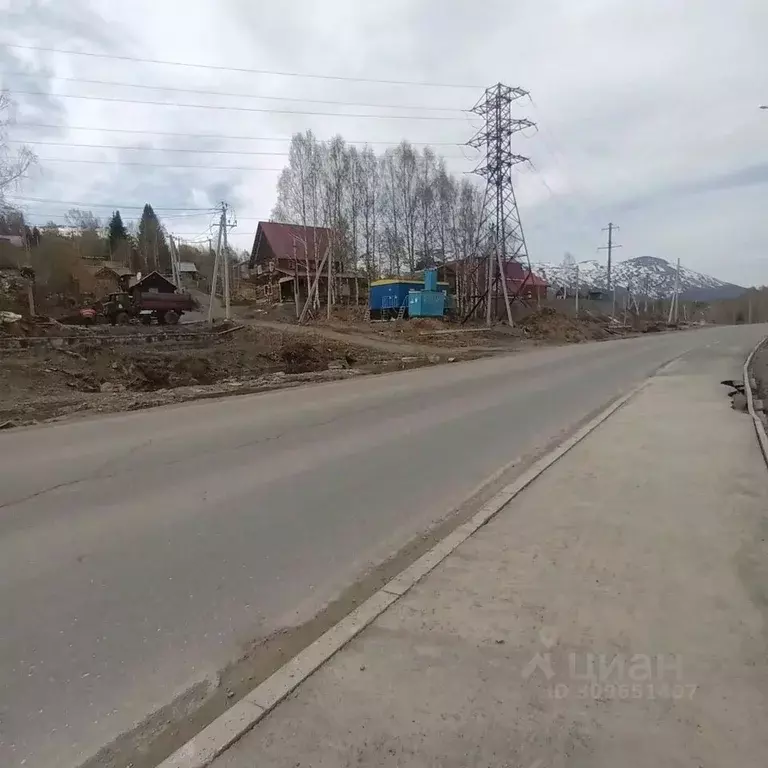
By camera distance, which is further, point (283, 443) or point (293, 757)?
point (283, 443)

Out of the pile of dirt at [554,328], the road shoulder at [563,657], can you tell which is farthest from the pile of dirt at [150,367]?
A: the pile of dirt at [554,328]

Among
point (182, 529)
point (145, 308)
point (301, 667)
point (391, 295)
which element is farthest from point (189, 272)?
point (301, 667)

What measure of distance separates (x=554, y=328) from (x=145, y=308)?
87.9ft

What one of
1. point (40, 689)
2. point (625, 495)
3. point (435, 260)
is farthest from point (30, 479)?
point (435, 260)

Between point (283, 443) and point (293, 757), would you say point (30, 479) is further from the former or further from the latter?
point (293, 757)

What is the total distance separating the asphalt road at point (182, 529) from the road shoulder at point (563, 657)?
2.54 ft

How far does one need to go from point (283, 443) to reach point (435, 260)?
173 ft

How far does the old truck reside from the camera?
35.0 meters

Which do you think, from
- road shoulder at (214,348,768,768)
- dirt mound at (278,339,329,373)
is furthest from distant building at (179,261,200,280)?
road shoulder at (214,348,768,768)

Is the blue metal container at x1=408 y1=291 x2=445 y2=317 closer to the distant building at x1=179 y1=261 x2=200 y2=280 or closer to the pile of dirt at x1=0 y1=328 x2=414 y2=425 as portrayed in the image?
the pile of dirt at x1=0 y1=328 x2=414 y2=425

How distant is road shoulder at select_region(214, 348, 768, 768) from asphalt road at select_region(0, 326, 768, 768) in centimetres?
77

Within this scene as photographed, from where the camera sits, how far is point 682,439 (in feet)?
28.2

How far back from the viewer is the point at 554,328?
134 ft

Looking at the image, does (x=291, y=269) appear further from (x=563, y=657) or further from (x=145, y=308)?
(x=563, y=657)
